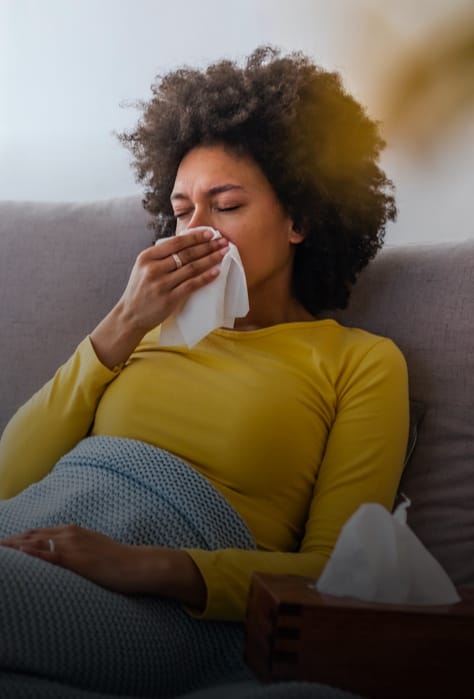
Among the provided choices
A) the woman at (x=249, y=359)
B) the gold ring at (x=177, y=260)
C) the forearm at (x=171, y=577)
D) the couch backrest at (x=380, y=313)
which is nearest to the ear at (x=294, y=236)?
the woman at (x=249, y=359)

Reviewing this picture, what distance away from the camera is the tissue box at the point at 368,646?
2.28ft

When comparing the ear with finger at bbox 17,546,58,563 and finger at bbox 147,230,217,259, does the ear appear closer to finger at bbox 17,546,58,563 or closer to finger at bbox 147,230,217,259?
finger at bbox 147,230,217,259

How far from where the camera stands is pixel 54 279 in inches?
58.9

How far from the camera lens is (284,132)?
1317 mm

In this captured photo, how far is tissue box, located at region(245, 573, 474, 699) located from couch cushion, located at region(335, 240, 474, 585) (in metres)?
0.44

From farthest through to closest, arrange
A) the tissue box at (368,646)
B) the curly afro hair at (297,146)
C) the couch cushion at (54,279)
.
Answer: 1. the couch cushion at (54,279)
2. the curly afro hair at (297,146)
3. the tissue box at (368,646)

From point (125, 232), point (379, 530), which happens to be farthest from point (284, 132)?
point (379, 530)

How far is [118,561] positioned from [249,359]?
1.37ft

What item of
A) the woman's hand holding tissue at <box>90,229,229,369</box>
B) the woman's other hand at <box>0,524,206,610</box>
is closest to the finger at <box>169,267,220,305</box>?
the woman's hand holding tissue at <box>90,229,229,369</box>

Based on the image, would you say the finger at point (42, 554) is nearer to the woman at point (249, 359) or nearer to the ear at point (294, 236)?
the woman at point (249, 359)

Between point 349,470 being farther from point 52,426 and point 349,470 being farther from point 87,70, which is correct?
point 87,70

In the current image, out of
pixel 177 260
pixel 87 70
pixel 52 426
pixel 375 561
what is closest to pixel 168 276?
pixel 177 260

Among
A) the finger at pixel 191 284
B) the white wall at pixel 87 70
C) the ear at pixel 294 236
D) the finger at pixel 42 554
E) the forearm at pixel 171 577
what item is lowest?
the forearm at pixel 171 577

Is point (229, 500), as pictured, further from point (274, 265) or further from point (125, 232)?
point (125, 232)
